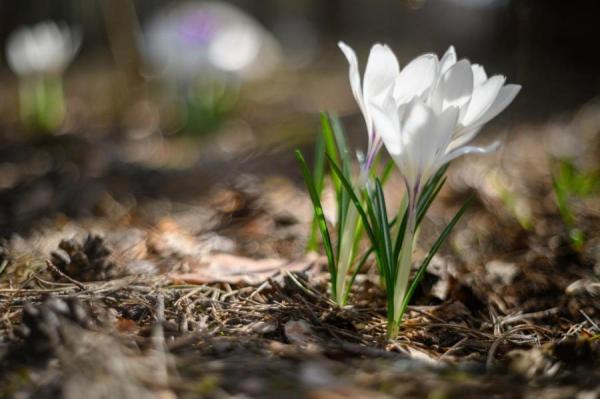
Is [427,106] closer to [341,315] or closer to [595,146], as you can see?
[341,315]

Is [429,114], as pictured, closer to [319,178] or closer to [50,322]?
[319,178]

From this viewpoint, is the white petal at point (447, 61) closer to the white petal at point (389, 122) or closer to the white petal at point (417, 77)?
the white petal at point (417, 77)

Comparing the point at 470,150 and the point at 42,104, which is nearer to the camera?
the point at 470,150

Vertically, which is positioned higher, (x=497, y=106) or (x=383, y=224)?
(x=497, y=106)

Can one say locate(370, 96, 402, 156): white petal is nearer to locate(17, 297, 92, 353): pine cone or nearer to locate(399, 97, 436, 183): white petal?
locate(399, 97, 436, 183): white petal

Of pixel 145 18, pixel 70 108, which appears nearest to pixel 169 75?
pixel 70 108

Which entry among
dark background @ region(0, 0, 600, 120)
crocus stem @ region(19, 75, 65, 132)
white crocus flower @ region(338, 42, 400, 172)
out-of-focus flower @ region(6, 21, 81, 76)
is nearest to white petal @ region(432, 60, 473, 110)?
white crocus flower @ region(338, 42, 400, 172)

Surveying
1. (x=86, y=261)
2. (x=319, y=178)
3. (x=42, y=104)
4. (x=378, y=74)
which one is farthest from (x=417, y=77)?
(x=42, y=104)

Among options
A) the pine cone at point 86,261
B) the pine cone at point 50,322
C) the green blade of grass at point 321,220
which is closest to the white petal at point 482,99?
the green blade of grass at point 321,220
